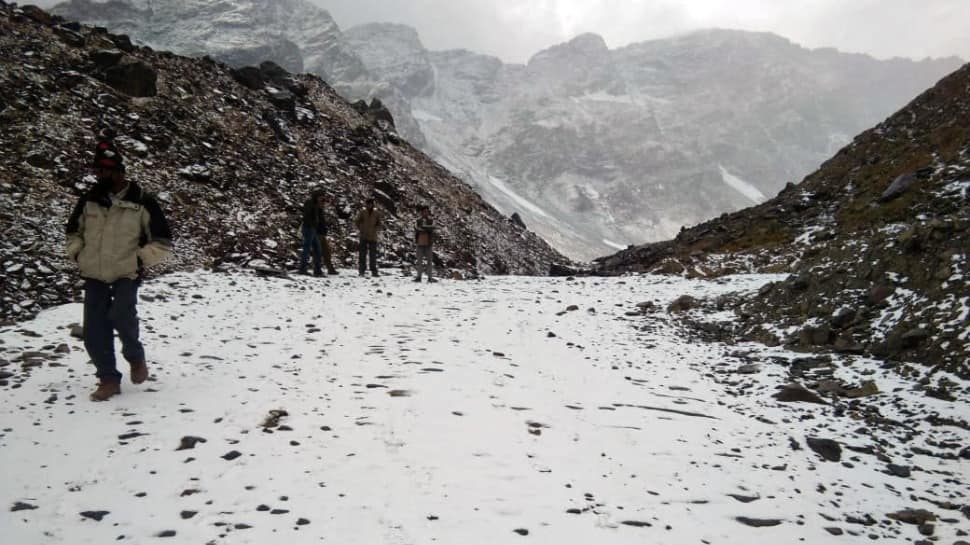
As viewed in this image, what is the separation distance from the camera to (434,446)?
19.8 ft

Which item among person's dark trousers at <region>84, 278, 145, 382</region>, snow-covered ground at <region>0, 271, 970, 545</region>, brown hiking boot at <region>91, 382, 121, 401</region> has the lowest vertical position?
snow-covered ground at <region>0, 271, 970, 545</region>

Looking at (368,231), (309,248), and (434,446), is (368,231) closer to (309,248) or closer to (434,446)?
(309,248)

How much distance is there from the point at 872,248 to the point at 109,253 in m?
13.5

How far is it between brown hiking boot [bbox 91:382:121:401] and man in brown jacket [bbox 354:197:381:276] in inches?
523

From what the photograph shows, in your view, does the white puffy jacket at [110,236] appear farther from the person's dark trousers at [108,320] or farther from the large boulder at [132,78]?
the large boulder at [132,78]

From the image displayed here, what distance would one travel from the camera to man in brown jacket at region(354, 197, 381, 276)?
781 inches

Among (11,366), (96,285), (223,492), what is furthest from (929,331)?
(11,366)

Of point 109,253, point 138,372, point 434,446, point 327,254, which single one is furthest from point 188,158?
point 434,446

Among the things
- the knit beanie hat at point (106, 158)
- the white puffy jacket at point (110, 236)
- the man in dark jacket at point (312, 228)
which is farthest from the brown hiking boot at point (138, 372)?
the man in dark jacket at point (312, 228)

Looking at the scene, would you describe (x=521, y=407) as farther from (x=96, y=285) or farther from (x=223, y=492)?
(x=96, y=285)

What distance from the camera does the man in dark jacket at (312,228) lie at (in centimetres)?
1838

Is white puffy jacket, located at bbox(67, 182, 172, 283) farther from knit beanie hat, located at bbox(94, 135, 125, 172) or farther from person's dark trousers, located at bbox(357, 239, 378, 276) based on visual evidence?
person's dark trousers, located at bbox(357, 239, 378, 276)

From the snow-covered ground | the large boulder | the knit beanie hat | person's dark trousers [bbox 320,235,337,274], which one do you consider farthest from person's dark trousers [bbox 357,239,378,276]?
the knit beanie hat

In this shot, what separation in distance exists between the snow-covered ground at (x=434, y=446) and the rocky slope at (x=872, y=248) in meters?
1.08
